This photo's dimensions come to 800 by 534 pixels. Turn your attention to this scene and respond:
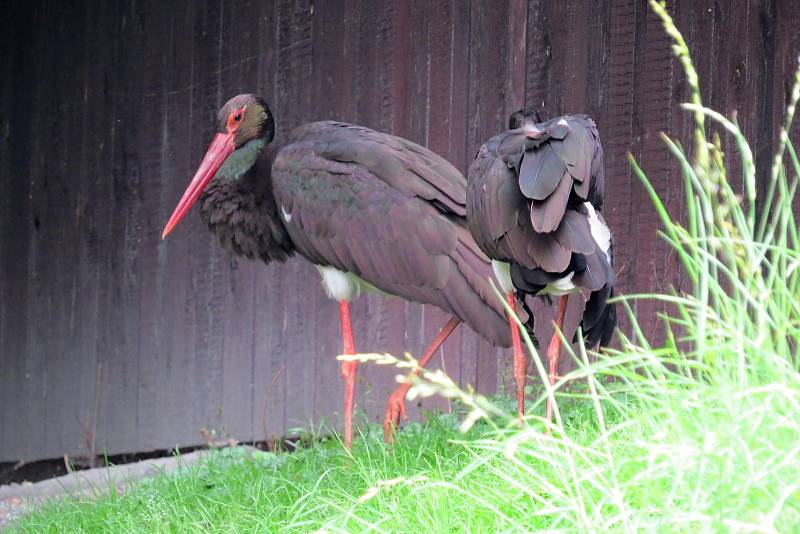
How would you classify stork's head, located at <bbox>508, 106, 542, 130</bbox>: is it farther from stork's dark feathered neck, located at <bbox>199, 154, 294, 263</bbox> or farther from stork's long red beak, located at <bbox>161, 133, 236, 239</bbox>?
stork's long red beak, located at <bbox>161, 133, 236, 239</bbox>

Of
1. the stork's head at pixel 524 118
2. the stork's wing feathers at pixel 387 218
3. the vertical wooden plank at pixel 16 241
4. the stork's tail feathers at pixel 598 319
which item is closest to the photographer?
the stork's tail feathers at pixel 598 319

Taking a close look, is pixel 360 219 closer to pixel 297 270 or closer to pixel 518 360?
pixel 518 360

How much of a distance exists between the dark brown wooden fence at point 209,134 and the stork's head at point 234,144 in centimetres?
58

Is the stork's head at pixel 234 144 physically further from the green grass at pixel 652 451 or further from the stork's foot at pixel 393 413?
the green grass at pixel 652 451

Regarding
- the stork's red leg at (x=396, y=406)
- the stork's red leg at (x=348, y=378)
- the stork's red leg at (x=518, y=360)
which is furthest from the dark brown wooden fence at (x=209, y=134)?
the stork's red leg at (x=518, y=360)

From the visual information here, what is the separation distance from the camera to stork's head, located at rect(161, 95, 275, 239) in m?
5.46

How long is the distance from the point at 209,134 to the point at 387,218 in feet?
6.50

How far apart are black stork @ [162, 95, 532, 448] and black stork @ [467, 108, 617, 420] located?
20.3 inches

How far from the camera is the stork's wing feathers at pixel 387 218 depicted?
15.0ft

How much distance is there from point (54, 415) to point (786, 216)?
5.43 meters

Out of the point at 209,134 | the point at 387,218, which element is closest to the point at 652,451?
the point at 387,218

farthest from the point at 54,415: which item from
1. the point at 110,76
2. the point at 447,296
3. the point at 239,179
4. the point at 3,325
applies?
the point at 447,296

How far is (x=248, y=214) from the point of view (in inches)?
205

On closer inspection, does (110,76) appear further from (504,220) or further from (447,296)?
(504,220)
